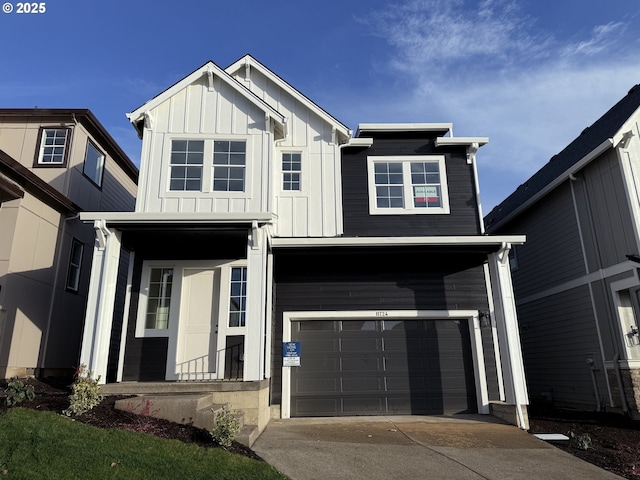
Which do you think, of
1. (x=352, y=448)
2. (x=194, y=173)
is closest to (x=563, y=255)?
(x=352, y=448)

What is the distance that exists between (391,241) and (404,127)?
317cm

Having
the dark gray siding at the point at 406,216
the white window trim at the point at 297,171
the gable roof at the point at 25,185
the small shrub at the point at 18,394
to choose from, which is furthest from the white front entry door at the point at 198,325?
the gable roof at the point at 25,185

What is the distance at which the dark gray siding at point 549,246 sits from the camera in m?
11.8

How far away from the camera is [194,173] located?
9250 millimetres

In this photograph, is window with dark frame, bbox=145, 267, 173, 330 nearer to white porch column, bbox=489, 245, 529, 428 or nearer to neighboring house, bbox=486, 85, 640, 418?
white porch column, bbox=489, 245, 529, 428

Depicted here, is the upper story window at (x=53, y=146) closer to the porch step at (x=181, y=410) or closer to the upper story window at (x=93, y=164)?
the upper story window at (x=93, y=164)

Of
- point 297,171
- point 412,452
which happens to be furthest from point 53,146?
point 412,452

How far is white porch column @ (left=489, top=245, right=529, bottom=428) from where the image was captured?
8430 mm

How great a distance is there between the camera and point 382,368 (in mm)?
9523

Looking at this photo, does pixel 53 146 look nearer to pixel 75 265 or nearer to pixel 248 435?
pixel 75 265

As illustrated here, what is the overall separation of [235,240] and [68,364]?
5.31 m

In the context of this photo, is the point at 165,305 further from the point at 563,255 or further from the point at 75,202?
the point at 563,255

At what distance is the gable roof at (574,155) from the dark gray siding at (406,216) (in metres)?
3.02

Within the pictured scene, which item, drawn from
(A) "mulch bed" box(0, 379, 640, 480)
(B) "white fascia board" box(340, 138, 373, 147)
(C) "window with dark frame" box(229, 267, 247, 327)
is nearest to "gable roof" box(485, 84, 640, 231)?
(B) "white fascia board" box(340, 138, 373, 147)
